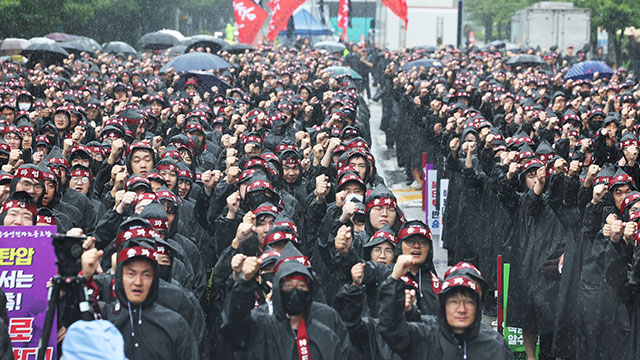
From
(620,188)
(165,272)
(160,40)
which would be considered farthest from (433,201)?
(160,40)

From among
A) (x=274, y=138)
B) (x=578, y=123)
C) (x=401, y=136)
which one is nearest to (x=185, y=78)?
(x=401, y=136)

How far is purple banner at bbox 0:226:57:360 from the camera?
6.77 metres

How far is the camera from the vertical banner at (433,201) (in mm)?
14430

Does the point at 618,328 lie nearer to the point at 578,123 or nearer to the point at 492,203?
the point at 492,203

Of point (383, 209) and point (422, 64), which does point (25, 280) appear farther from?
point (422, 64)

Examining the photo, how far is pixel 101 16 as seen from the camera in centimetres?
4666

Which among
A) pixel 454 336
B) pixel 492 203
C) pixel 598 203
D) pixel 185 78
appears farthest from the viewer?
pixel 185 78

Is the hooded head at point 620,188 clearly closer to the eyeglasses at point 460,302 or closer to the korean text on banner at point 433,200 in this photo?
the eyeglasses at point 460,302

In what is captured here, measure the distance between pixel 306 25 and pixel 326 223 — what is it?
37938 mm

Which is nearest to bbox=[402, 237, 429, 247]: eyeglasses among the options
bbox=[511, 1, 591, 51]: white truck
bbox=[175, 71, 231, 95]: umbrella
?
bbox=[175, 71, 231, 95]: umbrella

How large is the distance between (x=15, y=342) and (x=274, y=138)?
7106 mm

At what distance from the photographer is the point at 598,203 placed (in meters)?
8.98

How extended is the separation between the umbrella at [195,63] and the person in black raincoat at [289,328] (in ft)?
49.9

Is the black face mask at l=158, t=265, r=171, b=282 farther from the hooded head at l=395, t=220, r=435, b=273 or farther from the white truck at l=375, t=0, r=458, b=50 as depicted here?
the white truck at l=375, t=0, r=458, b=50
